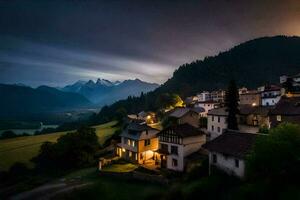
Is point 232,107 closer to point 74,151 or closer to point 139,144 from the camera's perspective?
point 139,144

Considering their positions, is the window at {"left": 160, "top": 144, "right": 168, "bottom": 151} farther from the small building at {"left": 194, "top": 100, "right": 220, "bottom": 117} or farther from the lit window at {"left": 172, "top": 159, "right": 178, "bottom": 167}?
the small building at {"left": 194, "top": 100, "right": 220, "bottom": 117}

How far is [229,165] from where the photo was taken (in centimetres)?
3422

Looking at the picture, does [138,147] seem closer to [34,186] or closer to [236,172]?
[34,186]

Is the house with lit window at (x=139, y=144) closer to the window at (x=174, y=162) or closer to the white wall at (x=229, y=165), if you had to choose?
the window at (x=174, y=162)

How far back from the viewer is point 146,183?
139 ft

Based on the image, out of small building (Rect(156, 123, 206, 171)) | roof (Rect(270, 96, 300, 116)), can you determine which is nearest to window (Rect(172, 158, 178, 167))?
small building (Rect(156, 123, 206, 171))

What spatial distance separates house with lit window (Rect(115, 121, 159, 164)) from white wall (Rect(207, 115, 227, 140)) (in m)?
15.1

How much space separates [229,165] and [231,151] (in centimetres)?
210

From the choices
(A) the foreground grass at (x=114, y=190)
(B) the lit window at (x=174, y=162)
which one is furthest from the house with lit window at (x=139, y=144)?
(A) the foreground grass at (x=114, y=190)

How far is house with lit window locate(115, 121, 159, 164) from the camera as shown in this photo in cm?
5625

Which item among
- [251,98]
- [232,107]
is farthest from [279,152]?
[251,98]

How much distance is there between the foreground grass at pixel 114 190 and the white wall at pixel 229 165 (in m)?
9.80

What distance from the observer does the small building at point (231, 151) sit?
32438 mm

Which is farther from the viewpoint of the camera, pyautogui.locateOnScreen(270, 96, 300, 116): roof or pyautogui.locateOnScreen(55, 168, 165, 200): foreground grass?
pyautogui.locateOnScreen(270, 96, 300, 116): roof
